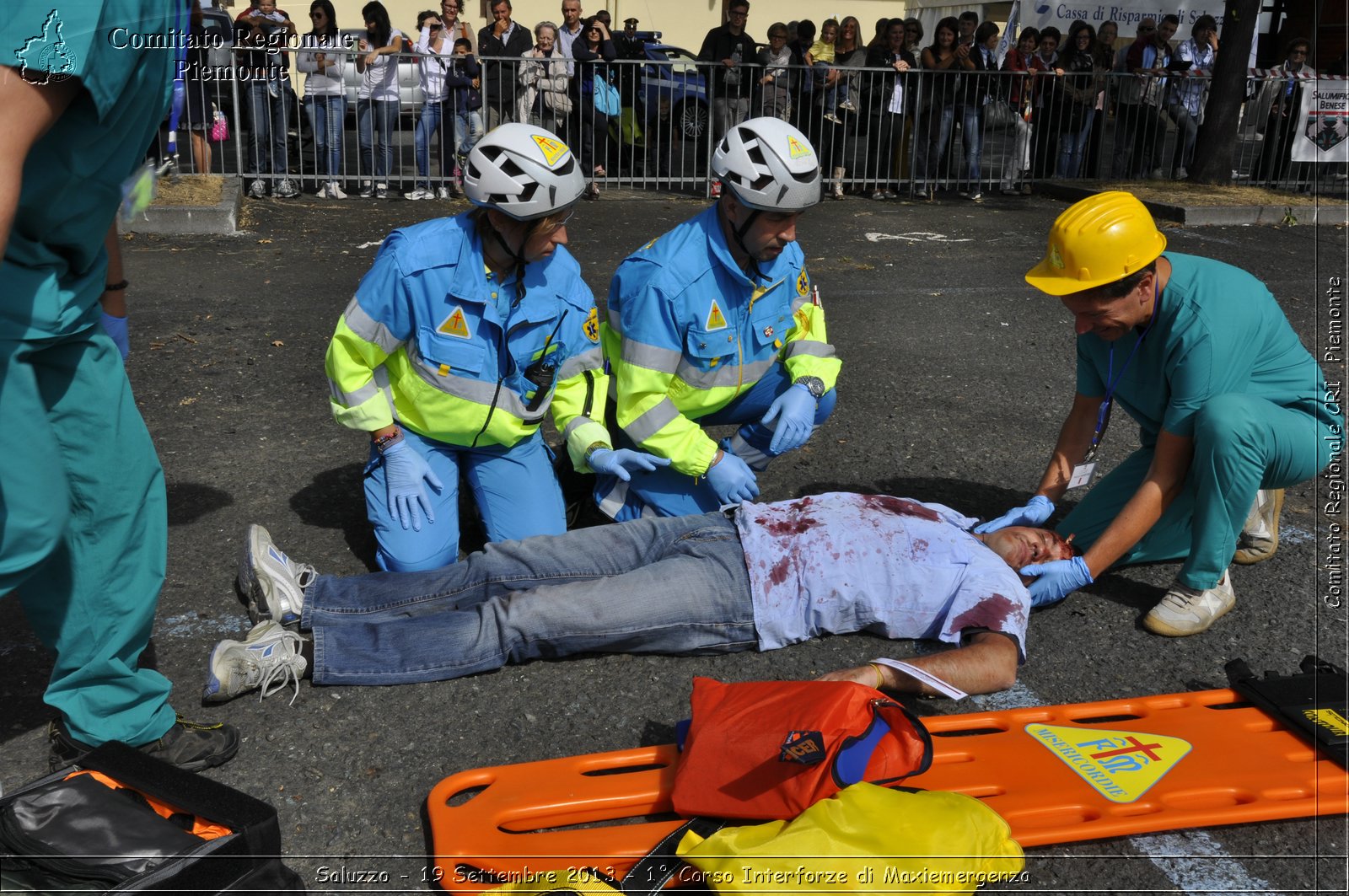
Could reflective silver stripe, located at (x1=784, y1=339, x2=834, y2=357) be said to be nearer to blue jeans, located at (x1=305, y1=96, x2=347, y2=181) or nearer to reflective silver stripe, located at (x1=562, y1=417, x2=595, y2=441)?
reflective silver stripe, located at (x1=562, y1=417, x2=595, y2=441)

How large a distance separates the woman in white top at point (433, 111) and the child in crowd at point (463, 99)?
82 mm

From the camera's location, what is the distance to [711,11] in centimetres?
2609

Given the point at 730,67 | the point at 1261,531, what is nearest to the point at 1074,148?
the point at 730,67

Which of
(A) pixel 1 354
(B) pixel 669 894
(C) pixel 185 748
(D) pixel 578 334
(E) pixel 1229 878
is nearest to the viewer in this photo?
(A) pixel 1 354

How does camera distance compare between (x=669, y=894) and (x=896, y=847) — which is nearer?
(x=896, y=847)

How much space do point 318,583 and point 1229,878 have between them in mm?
2644

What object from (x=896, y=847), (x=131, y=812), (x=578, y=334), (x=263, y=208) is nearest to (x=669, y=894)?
(x=896, y=847)

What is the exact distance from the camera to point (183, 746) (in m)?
2.86

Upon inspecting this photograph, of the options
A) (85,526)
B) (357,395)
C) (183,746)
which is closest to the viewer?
(85,526)

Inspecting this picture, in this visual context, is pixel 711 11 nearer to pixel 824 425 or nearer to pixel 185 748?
pixel 824 425

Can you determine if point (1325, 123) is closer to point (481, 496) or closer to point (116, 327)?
point (481, 496)

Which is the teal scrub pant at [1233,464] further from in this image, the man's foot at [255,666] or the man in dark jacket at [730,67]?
the man in dark jacket at [730,67]

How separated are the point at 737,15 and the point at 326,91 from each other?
15.1ft

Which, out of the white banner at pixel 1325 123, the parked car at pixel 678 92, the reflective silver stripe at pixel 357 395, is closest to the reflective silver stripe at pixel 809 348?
the reflective silver stripe at pixel 357 395
